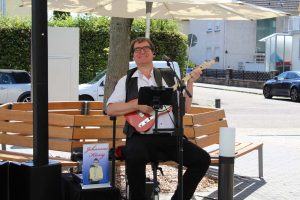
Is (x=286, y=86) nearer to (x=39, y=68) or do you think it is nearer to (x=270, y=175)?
(x=270, y=175)

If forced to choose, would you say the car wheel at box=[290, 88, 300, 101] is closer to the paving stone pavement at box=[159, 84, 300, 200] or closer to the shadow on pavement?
the paving stone pavement at box=[159, 84, 300, 200]

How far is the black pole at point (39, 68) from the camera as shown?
14.0 ft

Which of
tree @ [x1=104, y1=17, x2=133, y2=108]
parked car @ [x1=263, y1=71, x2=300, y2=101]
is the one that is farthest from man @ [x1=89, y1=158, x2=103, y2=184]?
parked car @ [x1=263, y1=71, x2=300, y2=101]

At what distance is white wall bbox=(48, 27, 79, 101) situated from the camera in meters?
12.0

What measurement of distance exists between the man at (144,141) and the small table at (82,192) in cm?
26

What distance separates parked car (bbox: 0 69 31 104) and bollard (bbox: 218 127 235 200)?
1453cm

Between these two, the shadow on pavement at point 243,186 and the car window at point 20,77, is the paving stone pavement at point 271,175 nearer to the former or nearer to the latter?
the shadow on pavement at point 243,186

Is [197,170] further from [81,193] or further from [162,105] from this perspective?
[81,193]

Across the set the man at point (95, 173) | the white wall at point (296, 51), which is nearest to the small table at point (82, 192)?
the man at point (95, 173)

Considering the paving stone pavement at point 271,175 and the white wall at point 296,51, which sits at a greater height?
the white wall at point 296,51

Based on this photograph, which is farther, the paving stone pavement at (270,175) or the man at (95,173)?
the paving stone pavement at (270,175)

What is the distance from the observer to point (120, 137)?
6.37 m

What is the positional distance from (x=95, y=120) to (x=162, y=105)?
1.60 metres

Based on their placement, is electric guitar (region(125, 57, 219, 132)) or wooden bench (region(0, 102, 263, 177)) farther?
wooden bench (region(0, 102, 263, 177))
